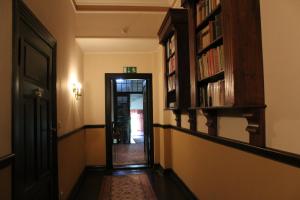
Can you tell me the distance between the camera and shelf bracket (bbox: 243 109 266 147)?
1570 millimetres

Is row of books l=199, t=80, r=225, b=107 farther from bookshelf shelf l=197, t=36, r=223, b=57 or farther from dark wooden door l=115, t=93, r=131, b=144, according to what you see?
dark wooden door l=115, t=93, r=131, b=144

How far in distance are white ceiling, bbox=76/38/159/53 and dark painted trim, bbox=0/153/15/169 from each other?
3.12 meters

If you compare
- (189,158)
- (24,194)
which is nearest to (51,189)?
(24,194)

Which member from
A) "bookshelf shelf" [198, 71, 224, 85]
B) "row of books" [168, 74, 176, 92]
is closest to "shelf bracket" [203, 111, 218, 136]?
"bookshelf shelf" [198, 71, 224, 85]

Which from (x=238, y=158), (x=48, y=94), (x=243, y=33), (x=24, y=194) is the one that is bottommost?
(x=24, y=194)

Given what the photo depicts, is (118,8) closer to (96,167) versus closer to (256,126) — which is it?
(96,167)

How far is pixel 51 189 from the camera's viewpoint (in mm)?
2504

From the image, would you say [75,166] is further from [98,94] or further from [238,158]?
[238,158]

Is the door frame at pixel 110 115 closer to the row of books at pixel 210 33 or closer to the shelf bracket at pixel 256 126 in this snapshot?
the row of books at pixel 210 33

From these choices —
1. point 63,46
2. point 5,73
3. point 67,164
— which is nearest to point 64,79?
point 63,46

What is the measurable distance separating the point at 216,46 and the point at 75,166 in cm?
293

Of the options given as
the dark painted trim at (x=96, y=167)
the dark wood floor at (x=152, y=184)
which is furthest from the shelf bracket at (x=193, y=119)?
the dark painted trim at (x=96, y=167)

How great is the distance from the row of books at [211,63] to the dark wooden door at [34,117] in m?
1.53

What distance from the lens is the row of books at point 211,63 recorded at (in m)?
1.96
